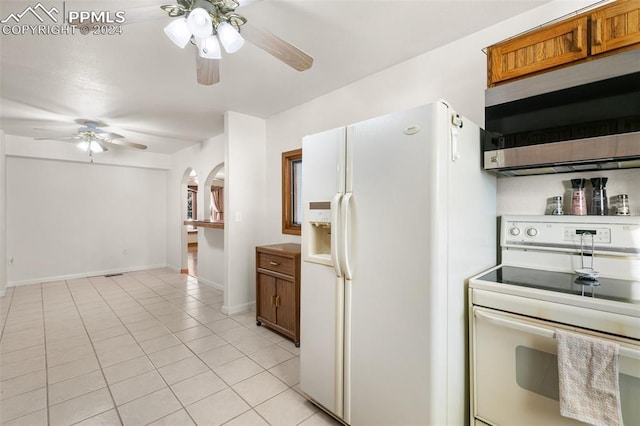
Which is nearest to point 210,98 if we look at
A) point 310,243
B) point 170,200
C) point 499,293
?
point 310,243

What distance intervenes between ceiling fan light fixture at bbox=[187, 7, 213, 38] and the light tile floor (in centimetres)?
228

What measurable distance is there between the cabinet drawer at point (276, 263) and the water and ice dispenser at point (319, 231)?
0.88 metres

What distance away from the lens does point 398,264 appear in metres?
1.44

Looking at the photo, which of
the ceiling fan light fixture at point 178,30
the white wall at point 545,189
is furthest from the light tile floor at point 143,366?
the ceiling fan light fixture at point 178,30

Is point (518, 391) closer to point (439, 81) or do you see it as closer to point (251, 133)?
point (439, 81)

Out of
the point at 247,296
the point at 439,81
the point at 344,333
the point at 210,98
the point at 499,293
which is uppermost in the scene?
the point at 210,98

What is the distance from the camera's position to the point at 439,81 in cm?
222

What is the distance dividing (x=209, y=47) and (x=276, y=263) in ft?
6.78

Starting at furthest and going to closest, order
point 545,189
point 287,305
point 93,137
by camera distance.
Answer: point 93,137 → point 287,305 → point 545,189

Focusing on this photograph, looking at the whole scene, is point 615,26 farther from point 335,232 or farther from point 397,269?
point 335,232

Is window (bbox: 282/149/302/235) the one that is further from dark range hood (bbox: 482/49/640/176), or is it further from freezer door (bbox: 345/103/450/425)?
dark range hood (bbox: 482/49/640/176)

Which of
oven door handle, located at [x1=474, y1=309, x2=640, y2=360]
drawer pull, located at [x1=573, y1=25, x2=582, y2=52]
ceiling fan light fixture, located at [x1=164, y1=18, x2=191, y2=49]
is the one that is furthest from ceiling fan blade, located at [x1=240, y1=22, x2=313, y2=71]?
oven door handle, located at [x1=474, y1=309, x2=640, y2=360]

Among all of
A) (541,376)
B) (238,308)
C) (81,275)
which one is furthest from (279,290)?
(81,275)

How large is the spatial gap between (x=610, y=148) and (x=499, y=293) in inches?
33.6
